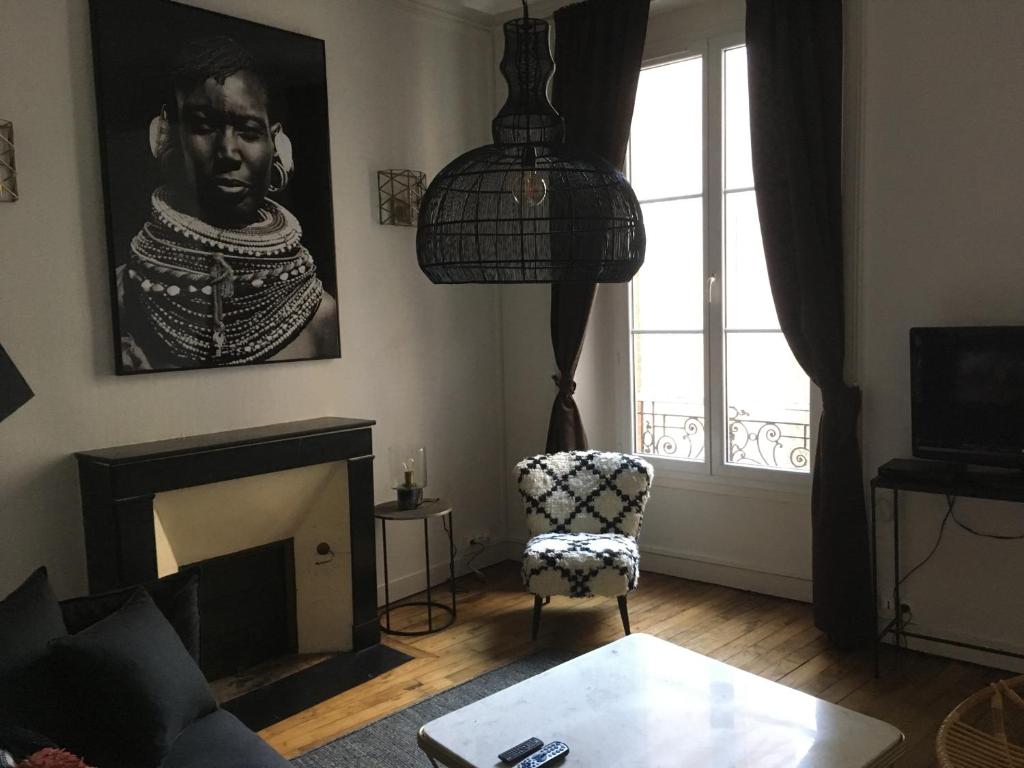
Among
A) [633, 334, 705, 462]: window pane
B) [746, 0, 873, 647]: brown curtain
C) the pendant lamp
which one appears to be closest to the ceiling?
[746, 0, 873, 647]: brown curtain

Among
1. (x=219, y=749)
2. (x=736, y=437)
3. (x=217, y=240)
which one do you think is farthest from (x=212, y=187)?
(x=736, y=437)

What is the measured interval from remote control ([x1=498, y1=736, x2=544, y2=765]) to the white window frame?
7.53 feet

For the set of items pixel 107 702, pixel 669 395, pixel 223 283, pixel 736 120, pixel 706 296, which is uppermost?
pixel 736 120

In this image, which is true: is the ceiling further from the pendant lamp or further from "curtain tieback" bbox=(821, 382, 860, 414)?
the pendant lamp

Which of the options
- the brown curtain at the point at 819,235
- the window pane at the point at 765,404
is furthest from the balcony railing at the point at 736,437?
the brown curtain at the point at 819,235

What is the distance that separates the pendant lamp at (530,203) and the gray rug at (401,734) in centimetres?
159

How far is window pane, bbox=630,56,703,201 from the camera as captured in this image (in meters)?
4.18

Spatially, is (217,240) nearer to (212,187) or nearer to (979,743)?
(212,187)

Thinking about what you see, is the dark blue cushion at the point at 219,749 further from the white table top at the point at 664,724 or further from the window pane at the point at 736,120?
the window pane at the point at 736,120

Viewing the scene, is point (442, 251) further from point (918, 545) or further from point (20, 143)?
point (918, 545)

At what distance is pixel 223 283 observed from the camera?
3436mm

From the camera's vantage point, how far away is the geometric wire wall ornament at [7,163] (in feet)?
9.36

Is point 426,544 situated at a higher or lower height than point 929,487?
lower

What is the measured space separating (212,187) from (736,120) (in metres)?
2.36
